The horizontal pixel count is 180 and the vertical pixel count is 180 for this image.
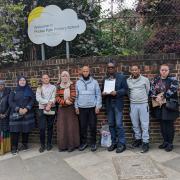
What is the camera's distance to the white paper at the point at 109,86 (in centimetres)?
737

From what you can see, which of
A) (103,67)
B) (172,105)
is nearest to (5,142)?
(103,67)

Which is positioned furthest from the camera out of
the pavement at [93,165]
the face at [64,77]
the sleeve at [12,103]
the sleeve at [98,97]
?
the sleeve at [12,103]

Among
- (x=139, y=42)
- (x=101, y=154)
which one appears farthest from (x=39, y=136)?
(x=139, y=42)

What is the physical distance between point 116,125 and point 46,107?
150 centimetres

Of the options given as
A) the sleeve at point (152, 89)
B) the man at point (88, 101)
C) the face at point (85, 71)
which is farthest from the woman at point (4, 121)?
the sleeve at point (152, 89)

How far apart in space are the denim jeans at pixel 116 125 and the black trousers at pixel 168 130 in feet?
2.62

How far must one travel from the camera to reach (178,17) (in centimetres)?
873

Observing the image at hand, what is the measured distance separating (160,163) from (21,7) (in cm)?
464

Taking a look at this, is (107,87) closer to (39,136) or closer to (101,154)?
(101,154)

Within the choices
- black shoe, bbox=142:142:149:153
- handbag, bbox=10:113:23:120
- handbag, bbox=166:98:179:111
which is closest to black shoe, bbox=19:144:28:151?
handbag, bbox=10:113:23:120

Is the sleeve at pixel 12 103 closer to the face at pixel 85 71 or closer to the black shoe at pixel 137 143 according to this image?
the face at pixel 85 71

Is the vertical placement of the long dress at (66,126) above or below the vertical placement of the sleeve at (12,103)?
below

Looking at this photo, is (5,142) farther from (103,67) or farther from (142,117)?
(142,117)

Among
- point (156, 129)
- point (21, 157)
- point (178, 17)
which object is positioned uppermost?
point (178, 17)
